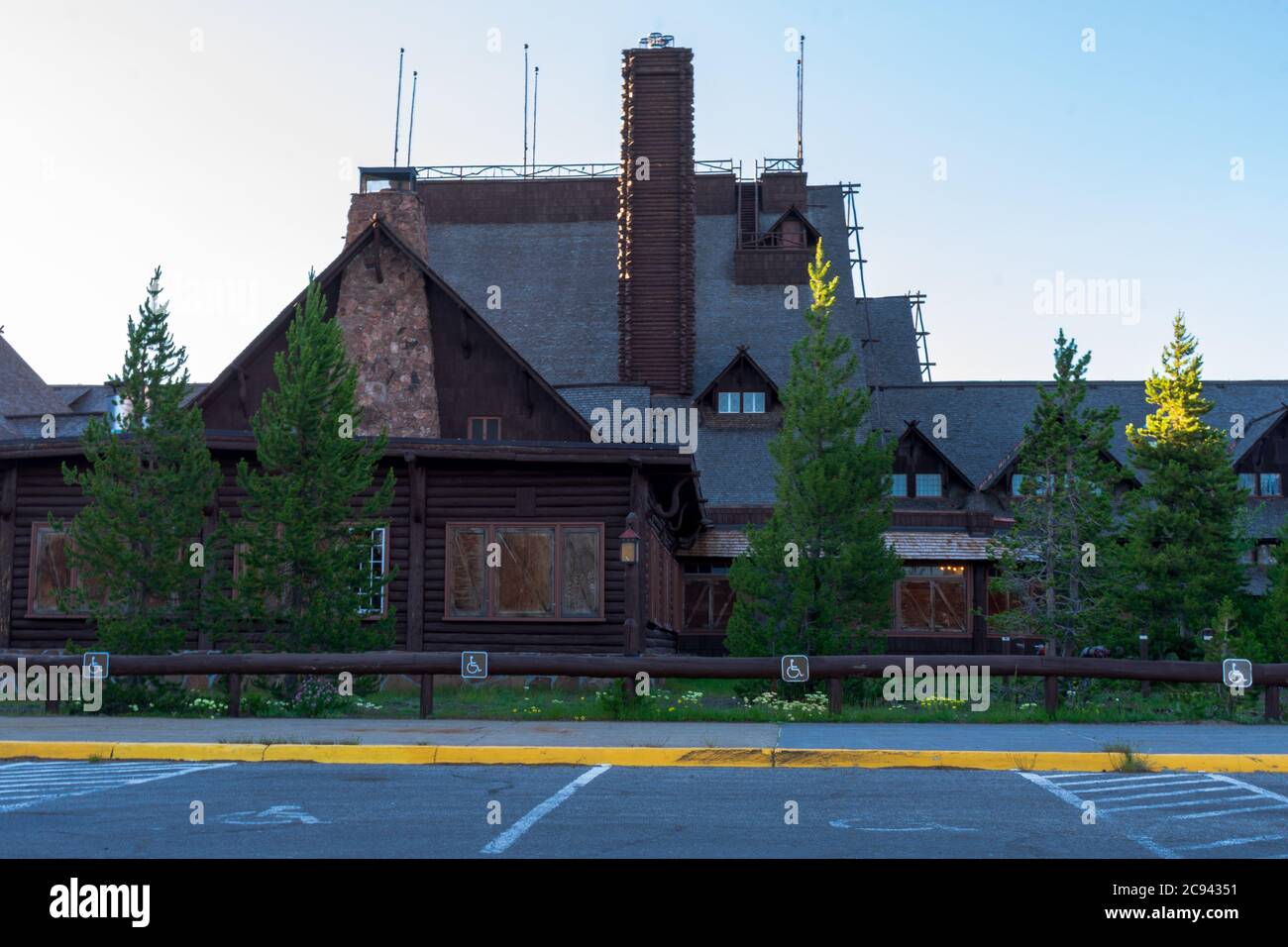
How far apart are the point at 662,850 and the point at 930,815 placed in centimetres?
224

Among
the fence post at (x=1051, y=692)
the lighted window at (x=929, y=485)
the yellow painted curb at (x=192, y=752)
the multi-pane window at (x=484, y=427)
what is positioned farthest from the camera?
the lighted window at (x=929, y=485)

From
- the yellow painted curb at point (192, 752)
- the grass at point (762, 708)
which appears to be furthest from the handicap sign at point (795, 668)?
the yellow painted curb at point (192, 752)

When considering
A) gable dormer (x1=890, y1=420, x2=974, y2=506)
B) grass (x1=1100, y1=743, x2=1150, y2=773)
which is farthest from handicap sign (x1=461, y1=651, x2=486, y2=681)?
gable dormer (x1=890, y1=420, x2=974, y2=506)

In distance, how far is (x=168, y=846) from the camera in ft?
25.5

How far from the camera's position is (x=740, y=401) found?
40.4 m

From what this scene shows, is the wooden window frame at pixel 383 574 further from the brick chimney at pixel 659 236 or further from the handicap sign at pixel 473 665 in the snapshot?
the brick chimney at pixel 659 236

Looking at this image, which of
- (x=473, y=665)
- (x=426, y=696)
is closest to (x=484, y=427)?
(x=426, y=696)

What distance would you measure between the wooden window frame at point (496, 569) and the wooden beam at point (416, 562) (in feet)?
1.35

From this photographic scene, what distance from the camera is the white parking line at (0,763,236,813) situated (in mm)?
10047

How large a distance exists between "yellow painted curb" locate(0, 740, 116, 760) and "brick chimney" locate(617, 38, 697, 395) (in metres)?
28.6

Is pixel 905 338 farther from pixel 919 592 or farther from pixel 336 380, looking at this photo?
pixel 336 380

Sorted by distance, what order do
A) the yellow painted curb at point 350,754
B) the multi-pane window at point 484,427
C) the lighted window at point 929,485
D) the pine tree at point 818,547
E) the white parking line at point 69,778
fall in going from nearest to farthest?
1. the white parking line at point 69,778
2. the yellow painted curb at point 350,754
3. the pine tree at point 818,547
4. the multi-pane window at point 484,427
5. the lighted window at point 929,485

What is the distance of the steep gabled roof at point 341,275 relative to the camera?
26.3 metres
